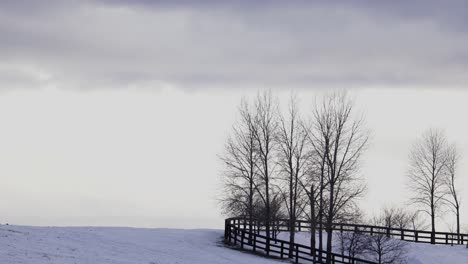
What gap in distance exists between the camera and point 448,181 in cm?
6819

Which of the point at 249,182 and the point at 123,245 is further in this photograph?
the point at 249,182

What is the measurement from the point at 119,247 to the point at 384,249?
82.1ft

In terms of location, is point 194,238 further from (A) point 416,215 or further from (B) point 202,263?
(A) point 416,215

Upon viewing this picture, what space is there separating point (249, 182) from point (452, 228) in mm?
38598

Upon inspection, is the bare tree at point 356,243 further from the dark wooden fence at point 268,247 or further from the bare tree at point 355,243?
the dark wooden fence at point 268,247

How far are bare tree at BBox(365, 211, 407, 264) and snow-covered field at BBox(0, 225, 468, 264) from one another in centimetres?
115

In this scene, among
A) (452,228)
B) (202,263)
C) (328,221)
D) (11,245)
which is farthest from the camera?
(452,228)

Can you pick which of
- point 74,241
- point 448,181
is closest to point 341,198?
point 74,241

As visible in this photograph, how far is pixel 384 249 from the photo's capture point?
56312 mm

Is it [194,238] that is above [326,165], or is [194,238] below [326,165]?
below

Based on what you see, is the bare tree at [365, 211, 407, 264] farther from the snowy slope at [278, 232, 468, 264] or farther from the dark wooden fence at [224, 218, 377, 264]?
the dark wooden fence at [224, 218, 377, 264]

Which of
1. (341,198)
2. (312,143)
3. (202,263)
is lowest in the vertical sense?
(202,263)

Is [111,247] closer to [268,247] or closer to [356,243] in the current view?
[268,247]

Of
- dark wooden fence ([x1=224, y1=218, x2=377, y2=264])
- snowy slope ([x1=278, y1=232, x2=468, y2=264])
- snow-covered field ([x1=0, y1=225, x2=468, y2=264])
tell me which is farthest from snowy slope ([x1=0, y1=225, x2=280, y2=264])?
snowy slope ([x1=278, y1=232, x2=468, y2=264])
